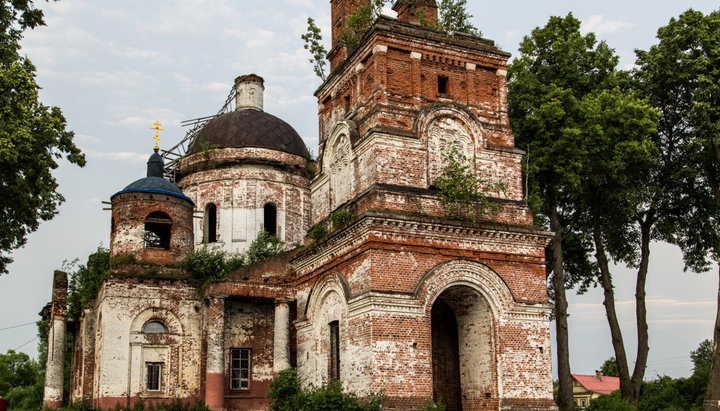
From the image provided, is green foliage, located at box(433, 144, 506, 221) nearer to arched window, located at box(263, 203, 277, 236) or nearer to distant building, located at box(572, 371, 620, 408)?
arched window, located at box(263, 203, 277, 236)

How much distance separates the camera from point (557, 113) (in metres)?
20.4

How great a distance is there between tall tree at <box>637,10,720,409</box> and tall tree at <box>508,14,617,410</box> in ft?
4.99

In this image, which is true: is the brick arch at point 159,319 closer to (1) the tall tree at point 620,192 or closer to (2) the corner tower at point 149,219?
(2) the corner tower at point 149,219

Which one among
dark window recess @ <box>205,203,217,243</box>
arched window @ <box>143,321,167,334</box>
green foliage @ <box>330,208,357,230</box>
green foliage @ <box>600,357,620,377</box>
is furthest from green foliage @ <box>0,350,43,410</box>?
green foliage @ <box>600,357,620,377</box>

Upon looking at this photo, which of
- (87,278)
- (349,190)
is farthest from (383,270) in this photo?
(87,278)

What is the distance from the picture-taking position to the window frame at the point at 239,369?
2022 centimetres

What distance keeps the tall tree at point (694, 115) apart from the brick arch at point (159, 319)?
14482 millimetres

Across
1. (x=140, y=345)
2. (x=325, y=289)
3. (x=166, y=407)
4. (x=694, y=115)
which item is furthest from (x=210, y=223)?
(x=694, y=115)

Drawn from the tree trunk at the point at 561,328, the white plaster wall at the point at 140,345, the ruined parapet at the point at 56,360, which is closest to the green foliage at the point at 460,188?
the tree trunk at the point at 561,328

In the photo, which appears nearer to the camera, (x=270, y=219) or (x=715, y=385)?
(x=715, y=385)

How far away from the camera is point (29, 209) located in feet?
53.7

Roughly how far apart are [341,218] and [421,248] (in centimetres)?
203

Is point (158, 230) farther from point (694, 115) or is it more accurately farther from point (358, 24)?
→ point (694, 115)

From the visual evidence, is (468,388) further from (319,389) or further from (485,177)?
(485,177)
